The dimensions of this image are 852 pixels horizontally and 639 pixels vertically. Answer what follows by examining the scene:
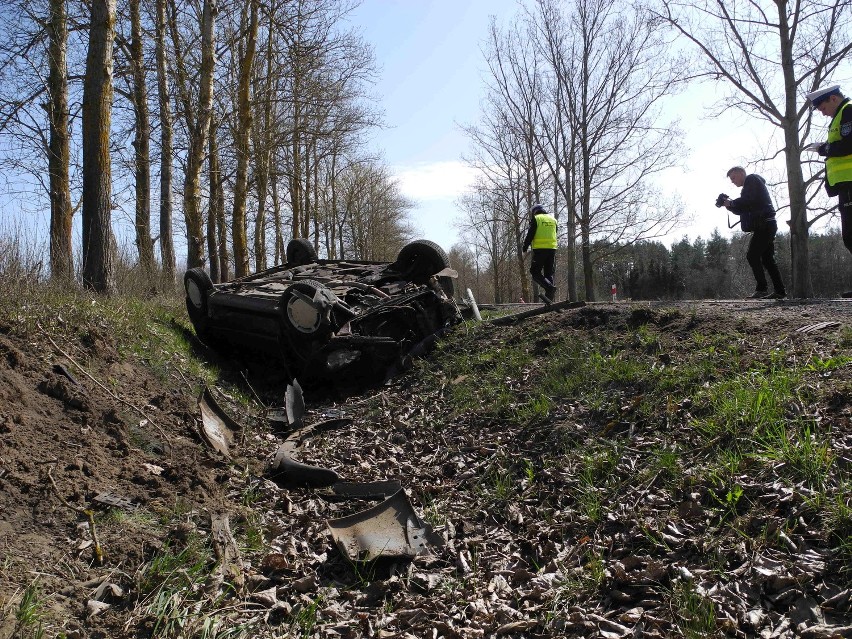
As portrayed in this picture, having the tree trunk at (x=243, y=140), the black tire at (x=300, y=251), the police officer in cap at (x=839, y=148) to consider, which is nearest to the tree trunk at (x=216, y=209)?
the tree trunk at (x=243, y=140)

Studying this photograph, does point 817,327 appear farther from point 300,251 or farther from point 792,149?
point 792,149

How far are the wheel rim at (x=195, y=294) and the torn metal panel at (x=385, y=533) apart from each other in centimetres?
480

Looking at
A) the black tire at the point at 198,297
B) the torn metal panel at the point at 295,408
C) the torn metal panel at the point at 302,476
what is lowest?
the torn metal panel at the point at 302,476

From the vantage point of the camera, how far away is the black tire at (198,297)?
23.3 ft

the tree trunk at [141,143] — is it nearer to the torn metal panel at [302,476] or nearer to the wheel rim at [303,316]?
the wheel rim at [303,316]

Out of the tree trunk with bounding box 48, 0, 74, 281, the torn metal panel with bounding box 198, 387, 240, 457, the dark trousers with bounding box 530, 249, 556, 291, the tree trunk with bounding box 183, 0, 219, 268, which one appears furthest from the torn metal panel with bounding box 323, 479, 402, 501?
the tree trunk with bounding box 183, 0, 219, 268

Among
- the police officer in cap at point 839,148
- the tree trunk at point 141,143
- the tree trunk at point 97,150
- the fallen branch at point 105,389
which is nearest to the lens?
the fallen branch at point 105,389

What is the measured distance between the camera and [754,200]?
7.48 metres

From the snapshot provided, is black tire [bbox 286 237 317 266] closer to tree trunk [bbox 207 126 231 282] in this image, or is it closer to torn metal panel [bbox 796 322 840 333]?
tree trunk [bbox 207 126 231 282]

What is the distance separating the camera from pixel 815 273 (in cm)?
3772

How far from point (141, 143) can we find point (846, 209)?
1360cm

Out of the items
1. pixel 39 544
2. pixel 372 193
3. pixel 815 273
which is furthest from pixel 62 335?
pixel 815 273

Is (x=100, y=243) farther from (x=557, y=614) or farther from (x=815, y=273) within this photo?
(x=815, y=273)

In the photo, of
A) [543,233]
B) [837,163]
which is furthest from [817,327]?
[543,233]
